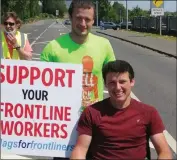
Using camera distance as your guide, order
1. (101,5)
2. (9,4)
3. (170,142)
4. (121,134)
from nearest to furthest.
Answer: (121,134) → (170,142) → (9,4) → (101,5)

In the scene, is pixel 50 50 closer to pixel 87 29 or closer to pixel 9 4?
pixel 87 29

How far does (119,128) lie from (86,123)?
22cm

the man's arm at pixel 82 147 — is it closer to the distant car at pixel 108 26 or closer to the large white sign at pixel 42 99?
the large white sign at pixel 42 99

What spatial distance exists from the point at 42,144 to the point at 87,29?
0.91m

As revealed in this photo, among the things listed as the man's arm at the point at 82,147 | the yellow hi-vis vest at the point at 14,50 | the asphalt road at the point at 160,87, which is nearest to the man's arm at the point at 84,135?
the man's arm at the point at 82,147

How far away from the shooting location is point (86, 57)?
12.3 ft

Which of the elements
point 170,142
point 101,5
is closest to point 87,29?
point 170,142

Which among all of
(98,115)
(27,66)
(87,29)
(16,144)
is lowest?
(16,144)

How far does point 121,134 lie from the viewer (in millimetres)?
3279

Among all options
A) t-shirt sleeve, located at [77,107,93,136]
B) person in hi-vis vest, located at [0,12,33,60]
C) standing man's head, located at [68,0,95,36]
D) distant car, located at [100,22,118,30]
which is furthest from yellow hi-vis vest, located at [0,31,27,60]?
distant car, located at [100,22,118,30]

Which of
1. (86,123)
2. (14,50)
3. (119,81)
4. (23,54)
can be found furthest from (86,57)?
(14,50)

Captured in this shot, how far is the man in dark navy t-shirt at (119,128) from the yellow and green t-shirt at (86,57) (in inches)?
16.1

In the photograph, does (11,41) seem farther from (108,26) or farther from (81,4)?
(108,26)

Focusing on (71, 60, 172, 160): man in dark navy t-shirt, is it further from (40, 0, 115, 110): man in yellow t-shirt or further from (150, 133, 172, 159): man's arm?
(40, 0, 115, 110): man in yellow t-shirt
